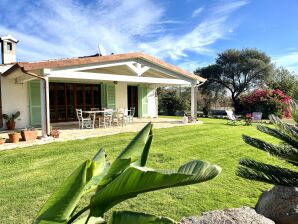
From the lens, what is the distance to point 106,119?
612 inches

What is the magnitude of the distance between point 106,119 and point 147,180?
581 inches

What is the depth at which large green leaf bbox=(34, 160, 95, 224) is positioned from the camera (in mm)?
1051

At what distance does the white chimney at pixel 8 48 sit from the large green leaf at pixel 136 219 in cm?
1896

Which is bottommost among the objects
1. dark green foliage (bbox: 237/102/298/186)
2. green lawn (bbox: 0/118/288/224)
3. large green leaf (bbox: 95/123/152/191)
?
green lawn (bbox: 0/118/288/224)

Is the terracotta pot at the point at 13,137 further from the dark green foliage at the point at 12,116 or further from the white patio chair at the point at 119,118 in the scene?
the white patio chair at the point at 119,118

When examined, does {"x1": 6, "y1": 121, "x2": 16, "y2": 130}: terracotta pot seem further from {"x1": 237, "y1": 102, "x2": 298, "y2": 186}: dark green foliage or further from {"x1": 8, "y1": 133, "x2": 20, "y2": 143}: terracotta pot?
{"x1": 237, "y1": 102, "x2": 298, "y2": 186}: dark green foliage

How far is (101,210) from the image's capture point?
117 centimetres

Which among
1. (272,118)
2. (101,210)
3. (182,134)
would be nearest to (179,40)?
(182,134)

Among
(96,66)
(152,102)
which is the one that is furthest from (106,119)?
(152,102)

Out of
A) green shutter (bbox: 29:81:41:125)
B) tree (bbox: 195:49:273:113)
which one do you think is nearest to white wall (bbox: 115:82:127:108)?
green shutter (bbox: 29:81:41:125)

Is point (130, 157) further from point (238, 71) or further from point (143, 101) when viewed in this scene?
point (238, 71)

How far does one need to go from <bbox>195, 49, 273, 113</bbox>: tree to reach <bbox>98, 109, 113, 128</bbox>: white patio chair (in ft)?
91.8

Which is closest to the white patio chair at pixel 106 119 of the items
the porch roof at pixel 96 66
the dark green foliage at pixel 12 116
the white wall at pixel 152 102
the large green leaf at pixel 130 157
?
the porch roof at pixel 96 66

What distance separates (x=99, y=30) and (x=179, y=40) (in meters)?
15.4
